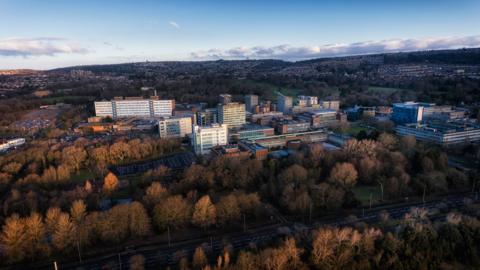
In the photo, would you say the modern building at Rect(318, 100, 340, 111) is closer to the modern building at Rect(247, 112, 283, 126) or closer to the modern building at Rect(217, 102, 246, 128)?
the modern building at Rect(247, 112, 283, 126)

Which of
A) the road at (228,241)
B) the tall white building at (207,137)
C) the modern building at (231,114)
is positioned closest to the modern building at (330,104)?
the modern building at (231,114)

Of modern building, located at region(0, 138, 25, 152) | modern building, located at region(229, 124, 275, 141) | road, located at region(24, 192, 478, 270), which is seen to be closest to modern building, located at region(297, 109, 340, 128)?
modern building, located at region(229, 124, 275, 141)

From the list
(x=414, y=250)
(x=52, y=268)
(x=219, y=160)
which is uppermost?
(x=219, y=160)

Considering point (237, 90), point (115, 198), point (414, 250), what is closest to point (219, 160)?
point (115, 198)

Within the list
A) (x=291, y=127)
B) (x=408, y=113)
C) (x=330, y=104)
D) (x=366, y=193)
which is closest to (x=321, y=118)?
(x=291, y=127)

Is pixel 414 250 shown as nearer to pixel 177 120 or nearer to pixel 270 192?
pixel 270 192
